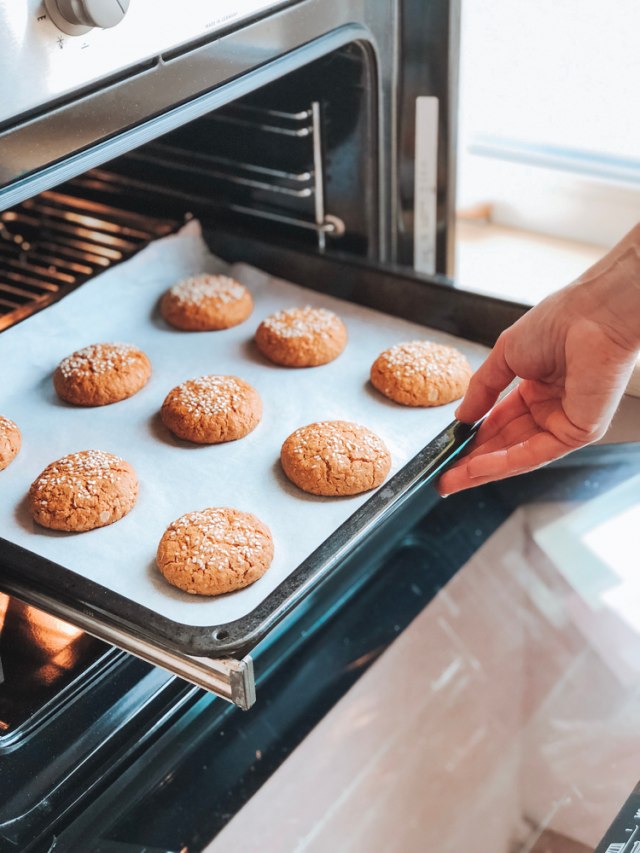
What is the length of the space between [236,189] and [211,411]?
1.76 feet

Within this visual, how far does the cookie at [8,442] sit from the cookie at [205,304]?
14.2 inches

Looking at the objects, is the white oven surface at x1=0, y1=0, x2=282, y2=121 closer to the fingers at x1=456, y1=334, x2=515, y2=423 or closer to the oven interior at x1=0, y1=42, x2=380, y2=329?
the oven interior at x1=0, y1=42, x2=380, y2=329

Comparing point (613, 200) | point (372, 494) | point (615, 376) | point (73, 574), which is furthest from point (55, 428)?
point (613, 200)

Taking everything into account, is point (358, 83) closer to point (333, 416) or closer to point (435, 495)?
point (333, 416)

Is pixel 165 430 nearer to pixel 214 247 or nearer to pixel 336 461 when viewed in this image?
pixel 336 461

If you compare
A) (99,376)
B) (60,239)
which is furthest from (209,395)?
(60,239)

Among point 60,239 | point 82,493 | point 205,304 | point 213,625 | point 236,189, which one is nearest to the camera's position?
point 213,625

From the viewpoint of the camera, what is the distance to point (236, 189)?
164 cm

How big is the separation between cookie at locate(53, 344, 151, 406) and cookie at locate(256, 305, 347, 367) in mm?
202


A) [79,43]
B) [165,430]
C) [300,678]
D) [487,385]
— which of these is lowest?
[300,678]

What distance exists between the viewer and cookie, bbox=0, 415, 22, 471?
A: 1248 millimetres

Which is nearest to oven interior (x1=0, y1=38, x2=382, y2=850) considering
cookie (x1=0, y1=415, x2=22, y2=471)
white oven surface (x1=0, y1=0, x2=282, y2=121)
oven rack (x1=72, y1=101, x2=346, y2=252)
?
oven rack (x1=72, y1=101, x2=346, y2=252)

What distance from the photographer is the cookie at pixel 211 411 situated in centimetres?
128

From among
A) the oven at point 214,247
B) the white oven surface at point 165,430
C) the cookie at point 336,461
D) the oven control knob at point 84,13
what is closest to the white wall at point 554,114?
the oven at point 214,247
